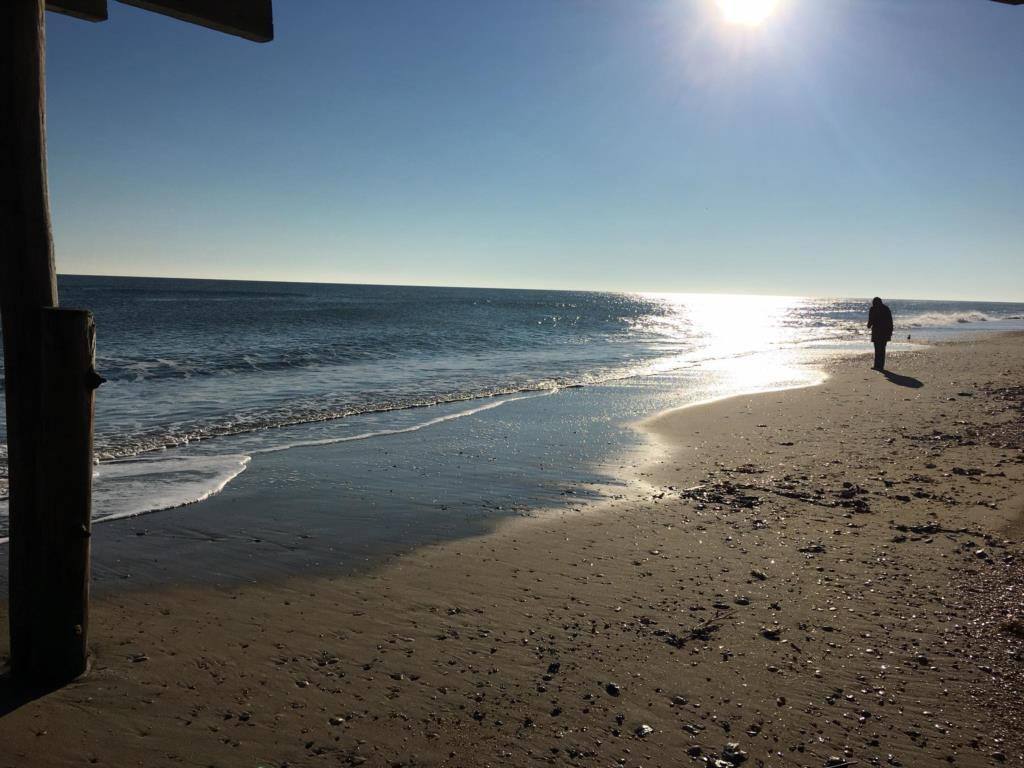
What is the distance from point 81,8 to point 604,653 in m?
4.30

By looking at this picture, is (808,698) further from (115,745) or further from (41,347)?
(41,347)

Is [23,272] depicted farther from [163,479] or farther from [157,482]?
[163,479]

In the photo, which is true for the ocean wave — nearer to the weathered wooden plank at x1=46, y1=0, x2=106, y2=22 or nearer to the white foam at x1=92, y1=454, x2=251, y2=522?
the white foam at x1=92, y1=454, x2=251, y2=522

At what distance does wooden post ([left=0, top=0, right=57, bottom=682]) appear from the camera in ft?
9.15

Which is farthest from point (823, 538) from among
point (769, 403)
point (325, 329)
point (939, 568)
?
point (325, 329)

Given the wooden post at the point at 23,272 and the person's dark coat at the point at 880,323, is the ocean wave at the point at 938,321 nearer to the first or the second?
the person's dark coat at the point at 880,323

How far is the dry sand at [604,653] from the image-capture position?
9.29 feet

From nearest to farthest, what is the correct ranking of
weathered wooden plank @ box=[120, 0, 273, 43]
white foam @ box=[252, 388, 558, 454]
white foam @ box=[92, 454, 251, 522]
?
weathered wooden plank @ box=[120, 0, 273, 43]
white foam @ box=[92, 454, 251, 522]
white foam @ box=[252, 388, 558, 454]

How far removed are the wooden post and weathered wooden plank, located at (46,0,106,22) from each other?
0.63 m

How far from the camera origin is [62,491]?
3.06 meters

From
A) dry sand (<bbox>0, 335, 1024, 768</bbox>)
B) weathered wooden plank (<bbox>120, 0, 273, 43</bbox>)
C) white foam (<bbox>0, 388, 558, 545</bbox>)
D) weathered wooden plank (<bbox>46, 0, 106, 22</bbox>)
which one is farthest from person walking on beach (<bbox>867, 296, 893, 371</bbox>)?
weathered wooden plank (<bbox>46, 0, 106, 22</bbox>)

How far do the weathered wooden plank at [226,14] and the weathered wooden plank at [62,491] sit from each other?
157 centimetres

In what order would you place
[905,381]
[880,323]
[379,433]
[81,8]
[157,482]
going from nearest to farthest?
1. [81,8]
2. [157,482]
3. [379,433]
4. [905,381]
5. [880,323]

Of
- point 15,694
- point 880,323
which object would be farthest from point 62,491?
point 880,323
